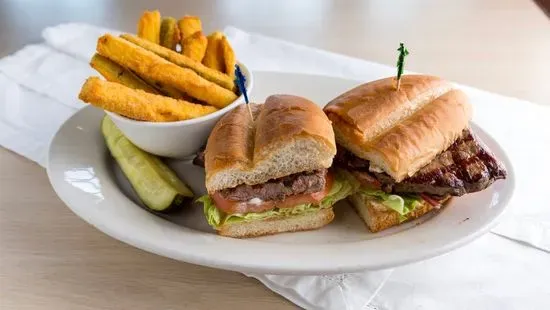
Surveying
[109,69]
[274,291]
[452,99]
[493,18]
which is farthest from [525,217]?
[493,18]

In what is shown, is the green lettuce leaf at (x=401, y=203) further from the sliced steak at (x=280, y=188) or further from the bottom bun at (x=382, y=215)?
the sliced steak at (x=280, y=188)

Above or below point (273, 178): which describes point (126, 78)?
above

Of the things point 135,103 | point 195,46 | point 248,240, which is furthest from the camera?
point 195,46

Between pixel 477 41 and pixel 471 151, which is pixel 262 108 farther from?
pixel 477 41

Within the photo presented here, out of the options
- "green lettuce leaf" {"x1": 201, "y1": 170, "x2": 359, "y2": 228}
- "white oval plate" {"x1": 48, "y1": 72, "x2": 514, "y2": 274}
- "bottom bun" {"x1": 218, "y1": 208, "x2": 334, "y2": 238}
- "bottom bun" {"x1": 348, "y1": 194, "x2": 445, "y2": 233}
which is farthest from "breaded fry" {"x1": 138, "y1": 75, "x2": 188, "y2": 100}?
"bottom bun" {"x1": 348, "y1": 194, "x2": 445, "y2": 233}

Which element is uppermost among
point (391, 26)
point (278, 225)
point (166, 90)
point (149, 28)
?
point (149, 28)

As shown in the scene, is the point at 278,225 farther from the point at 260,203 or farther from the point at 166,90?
the point at 166,90

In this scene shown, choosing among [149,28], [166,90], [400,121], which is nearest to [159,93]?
[166,90]
